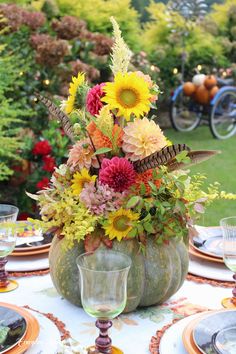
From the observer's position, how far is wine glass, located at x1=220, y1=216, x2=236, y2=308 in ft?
5.10

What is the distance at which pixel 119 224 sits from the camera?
4.80 ft

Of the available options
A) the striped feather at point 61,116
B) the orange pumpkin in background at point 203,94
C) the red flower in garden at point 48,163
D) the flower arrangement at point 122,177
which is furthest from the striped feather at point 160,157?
the orange pumpkin in background at point 203,94

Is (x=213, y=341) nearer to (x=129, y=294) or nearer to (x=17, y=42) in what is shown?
(x=129, y=294)

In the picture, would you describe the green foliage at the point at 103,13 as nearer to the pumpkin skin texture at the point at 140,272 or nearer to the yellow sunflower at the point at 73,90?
the yellow sunflower at the point at 73,90

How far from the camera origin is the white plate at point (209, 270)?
1.74 meters

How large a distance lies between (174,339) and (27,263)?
0.63 m

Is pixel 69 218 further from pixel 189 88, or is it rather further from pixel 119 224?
pixel 189 88

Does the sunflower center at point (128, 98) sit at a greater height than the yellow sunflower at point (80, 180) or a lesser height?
greater

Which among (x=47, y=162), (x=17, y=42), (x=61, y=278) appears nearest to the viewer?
(x=61, y=278)

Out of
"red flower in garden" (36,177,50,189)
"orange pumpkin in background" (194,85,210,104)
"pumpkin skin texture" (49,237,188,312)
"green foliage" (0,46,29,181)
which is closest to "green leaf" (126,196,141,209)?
"pumpkin skin texture" (49,237,188,312)

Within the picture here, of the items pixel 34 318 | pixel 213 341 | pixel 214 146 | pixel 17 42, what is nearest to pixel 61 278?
pixel 34 318

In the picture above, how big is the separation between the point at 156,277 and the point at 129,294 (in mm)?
80

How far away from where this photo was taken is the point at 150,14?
34.1ft

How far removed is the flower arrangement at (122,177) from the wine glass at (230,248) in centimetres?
9
